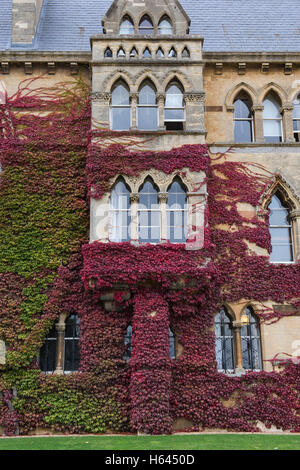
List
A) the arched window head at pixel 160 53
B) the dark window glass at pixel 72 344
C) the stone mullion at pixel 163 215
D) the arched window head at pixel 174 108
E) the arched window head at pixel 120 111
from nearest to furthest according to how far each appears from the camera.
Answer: the stone mullion at pixel 163 215 < the dark window glass at pixel 72 344 < the arched window head at pixel 120 111 < the arched window head at pixel 174 108 < the arched window head at pixel 160 53

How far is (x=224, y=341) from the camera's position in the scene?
17922mm

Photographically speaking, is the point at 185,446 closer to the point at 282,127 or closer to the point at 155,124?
the point at 155,124

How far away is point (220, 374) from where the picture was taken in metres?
17.0

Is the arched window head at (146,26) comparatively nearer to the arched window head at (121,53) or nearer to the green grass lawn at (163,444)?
the arched window head at (121,53)

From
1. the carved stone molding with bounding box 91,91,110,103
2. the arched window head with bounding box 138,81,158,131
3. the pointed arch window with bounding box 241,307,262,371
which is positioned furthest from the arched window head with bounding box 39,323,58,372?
the carved stone molding with bounding box 91,91,110,103

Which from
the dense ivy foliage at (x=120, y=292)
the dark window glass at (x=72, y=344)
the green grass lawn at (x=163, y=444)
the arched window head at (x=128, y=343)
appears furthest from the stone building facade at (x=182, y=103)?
the green grass lawn at (x=163, y=444)

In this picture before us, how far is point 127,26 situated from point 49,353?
11645mm

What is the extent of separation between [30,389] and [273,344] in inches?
304

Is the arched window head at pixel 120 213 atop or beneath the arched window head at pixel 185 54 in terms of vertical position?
beneath

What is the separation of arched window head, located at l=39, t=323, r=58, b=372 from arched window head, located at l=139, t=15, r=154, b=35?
10.7 metres

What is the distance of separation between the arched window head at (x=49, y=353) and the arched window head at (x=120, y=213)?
3.50 meters

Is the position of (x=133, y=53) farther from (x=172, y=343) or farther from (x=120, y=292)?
(x=172, y=343)

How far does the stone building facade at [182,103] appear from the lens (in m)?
17.7
